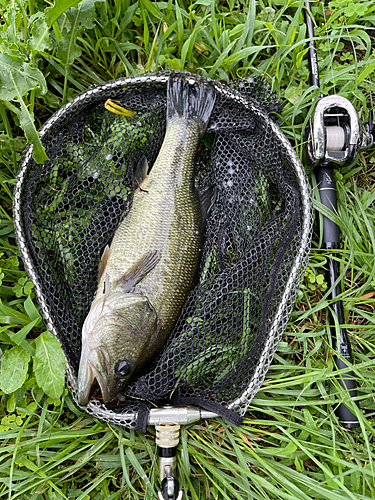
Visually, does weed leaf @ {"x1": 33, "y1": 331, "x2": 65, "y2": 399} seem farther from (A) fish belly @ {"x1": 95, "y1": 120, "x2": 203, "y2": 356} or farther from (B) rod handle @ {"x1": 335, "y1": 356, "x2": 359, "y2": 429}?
(B) rod handle @ {"x1": 335, "y1": 356, "x2": 359, "y2": 429}

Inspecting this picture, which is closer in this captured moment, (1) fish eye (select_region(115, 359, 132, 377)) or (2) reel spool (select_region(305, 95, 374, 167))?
(1) fish eye (select_region(115, 359, 132, 377))

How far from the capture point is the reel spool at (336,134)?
8.18ft

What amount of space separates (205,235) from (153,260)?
0.47 metres

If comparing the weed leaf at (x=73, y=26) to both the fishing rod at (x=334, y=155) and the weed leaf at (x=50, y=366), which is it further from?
the weed leaf at (x=50, y=366)

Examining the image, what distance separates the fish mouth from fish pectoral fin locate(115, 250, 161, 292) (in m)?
0.42

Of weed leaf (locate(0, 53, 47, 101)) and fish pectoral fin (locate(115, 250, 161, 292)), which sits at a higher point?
weed leaf (locate(0, 53, 47, 101))

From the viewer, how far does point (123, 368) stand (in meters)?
2.18

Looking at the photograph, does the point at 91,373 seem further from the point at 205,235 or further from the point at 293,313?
the point at 293,313

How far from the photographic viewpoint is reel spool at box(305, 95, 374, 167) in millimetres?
2492

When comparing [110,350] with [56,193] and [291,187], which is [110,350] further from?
[291,187]

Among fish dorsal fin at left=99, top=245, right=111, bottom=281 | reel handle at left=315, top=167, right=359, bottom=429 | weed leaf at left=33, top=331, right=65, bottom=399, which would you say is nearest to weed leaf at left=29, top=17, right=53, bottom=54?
fish dorsal fin at left=99, top=245, right=111, bottom=281

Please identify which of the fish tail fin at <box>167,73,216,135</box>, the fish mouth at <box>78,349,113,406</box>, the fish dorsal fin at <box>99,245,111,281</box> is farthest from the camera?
the fish tail fin at <box>167,73,216,135</box>

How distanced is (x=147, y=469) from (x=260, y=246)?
164 cm

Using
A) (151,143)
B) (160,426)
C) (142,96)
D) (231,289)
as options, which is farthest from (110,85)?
(160,426)
